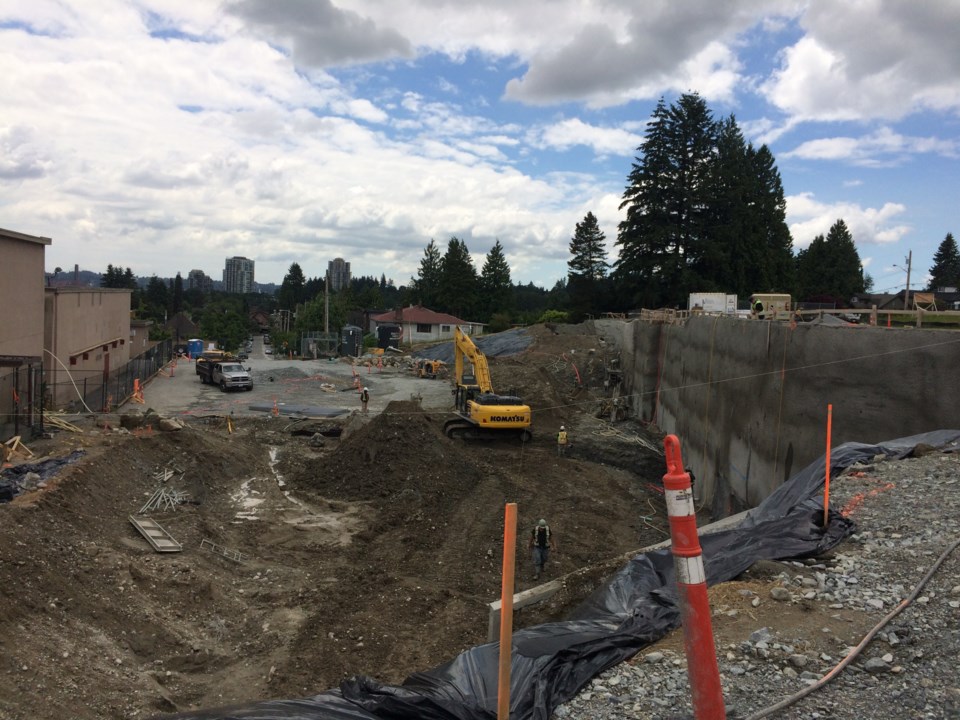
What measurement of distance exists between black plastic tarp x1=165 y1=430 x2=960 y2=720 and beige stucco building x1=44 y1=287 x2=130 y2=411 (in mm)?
23059

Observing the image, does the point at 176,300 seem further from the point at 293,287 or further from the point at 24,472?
the point at 24,472

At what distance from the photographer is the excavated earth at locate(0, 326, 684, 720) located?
29.2ft

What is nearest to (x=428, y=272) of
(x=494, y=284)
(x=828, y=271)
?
(x=494, y=284)

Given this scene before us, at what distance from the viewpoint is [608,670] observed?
17.2 feet

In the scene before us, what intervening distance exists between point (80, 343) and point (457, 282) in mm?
60017

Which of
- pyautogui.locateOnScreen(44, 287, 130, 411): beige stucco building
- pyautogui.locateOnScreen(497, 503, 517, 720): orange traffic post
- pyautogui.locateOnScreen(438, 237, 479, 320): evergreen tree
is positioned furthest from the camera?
pyautogui.locateOnScreen(438, 237, 479, 320): evergreen tree

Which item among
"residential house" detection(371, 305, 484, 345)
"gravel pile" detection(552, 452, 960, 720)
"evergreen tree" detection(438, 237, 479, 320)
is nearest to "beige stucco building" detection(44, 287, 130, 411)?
"gravel pile" detection(552, 452, 960, 720)

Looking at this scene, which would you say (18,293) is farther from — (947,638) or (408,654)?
(947,638)

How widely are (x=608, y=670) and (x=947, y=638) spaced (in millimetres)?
2494

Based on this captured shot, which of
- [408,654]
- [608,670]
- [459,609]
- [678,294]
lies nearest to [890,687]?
[608,670]

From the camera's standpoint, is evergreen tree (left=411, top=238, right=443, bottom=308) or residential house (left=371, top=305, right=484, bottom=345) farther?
evergreen tree (left=411, top=238, right=443, bottom=308)

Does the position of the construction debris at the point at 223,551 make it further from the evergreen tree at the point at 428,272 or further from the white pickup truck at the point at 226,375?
the evergreen tree at the point at 428,272

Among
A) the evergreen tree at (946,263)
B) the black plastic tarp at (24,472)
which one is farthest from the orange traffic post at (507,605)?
the evergreen tree at (946,263)

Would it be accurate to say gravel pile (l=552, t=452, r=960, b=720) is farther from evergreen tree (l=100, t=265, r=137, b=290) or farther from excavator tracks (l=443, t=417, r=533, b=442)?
evergreen tree (l=100, t=265, r=137, b=290)
